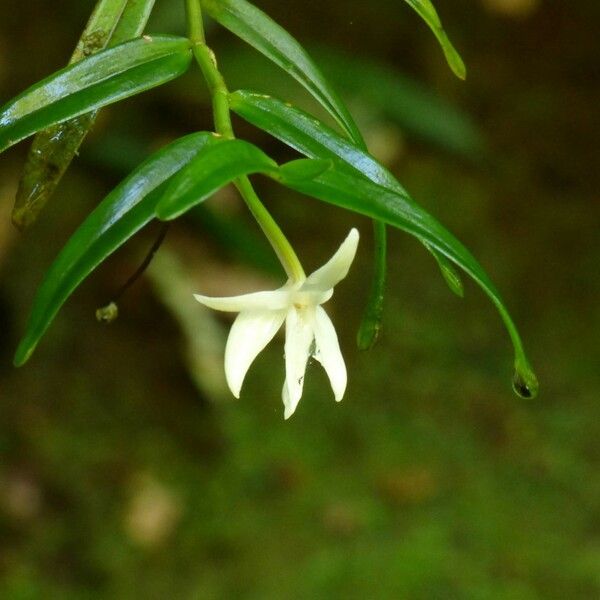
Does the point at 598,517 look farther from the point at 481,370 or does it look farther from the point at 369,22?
the point at 369,22

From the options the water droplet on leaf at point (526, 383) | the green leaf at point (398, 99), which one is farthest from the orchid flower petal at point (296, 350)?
the green leaf at point (398, 99)

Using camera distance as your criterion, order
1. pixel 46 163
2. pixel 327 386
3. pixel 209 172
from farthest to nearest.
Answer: pixel 327 386 → pixel 46 163 → pixel 209 172

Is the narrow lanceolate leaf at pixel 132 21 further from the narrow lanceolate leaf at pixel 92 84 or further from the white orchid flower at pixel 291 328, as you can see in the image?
the white orchid flower at pixel 291 328

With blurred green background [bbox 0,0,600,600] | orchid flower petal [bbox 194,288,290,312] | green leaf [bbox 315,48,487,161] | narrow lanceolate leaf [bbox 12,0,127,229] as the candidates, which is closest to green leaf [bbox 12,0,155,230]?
narrow lanceolate leaf [bbox 12,0,127,229]

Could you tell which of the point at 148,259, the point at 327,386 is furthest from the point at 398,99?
the point at 148,259

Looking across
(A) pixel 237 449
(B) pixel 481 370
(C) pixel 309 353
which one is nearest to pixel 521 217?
(B) pixel 481 370

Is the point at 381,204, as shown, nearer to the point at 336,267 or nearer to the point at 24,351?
the point at 336,267
